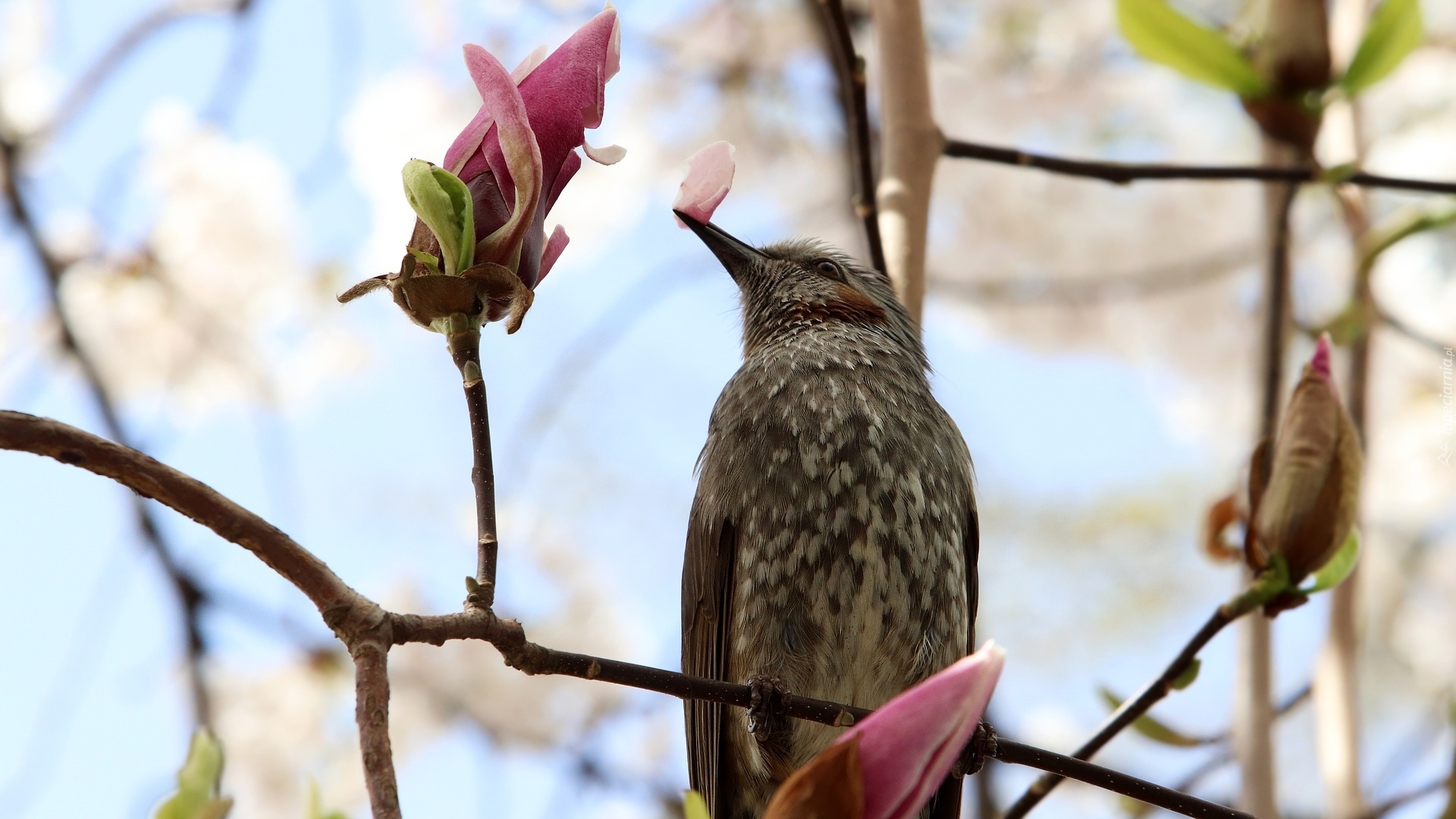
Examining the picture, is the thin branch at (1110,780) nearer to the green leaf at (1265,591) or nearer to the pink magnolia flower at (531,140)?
the green leaf at (1265,591)

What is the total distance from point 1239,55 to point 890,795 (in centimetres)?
130

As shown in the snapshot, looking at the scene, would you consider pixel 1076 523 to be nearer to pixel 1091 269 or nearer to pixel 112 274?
pixel 1091 269

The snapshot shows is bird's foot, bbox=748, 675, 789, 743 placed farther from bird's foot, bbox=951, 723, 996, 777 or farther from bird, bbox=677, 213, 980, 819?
bird's foot, bbox=951, 723, 996, 777

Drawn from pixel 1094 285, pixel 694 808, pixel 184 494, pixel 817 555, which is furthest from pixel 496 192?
pixel 1094 285

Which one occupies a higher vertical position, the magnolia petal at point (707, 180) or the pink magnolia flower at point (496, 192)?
the magnolia petal at point (707, 180)

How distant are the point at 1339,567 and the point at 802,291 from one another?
3.88 feet

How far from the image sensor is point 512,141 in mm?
1102

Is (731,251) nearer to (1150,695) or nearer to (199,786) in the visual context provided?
(1150,695)

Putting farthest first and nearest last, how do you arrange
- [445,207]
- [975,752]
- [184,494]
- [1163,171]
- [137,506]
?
[137,506] < [1163,171] < [975,752] < [445,207] < [184,494]

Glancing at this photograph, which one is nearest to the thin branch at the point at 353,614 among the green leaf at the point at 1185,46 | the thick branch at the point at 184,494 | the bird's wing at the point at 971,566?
the thick branch at the point at 184,494

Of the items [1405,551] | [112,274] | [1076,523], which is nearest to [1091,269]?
[1076,523]

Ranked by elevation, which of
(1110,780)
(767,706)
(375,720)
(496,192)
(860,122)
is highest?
(860,122)

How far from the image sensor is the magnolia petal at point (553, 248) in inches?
47.2

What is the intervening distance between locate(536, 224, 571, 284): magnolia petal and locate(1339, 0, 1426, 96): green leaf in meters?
1.20
